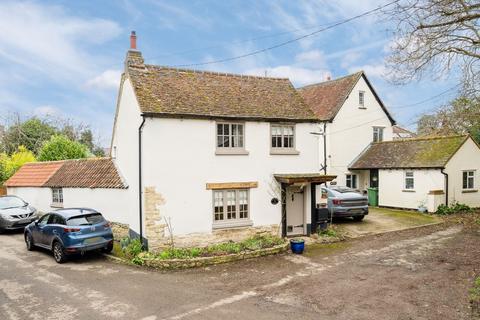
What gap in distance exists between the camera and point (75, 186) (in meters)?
19.5

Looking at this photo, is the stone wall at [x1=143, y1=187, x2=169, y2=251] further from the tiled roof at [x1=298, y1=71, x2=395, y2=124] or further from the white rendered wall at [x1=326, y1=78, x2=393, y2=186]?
the tiled roof at [x1=298, y1=71, x2=395, y2=124]

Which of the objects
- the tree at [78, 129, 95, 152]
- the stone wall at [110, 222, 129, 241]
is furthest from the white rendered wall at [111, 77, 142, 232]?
the tree at [78, 129, 95, 152]

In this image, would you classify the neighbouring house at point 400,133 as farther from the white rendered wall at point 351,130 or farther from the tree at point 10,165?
the tree at point 10,165

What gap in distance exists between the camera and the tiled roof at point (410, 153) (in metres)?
23.5

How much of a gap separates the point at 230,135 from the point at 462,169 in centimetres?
1685

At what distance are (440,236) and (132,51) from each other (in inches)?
634

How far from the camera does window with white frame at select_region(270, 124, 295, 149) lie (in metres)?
16.6

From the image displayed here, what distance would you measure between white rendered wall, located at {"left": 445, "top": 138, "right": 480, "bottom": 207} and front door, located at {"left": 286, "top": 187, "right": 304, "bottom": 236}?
37.4 feet

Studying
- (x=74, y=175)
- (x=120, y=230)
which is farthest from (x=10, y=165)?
(x=120, y=230)

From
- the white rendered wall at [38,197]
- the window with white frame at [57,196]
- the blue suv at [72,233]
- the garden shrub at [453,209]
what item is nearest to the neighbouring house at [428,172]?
the garden shrub at [453,209]

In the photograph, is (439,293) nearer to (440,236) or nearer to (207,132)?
(440,236)

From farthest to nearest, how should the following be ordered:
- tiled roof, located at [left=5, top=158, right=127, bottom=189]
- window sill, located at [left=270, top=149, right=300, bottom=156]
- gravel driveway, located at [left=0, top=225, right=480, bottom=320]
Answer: tiled roof, located at [left=5, top=158, right=127, bottom=189] → window sill, located at [left=270, top=149, right=300, bottom=156] → gravel driveway, located at [left=0, top=225, right=480, bottom=320]

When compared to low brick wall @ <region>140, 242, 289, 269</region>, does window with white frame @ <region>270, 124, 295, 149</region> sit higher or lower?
higher

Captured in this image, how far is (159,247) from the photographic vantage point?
1403cm
